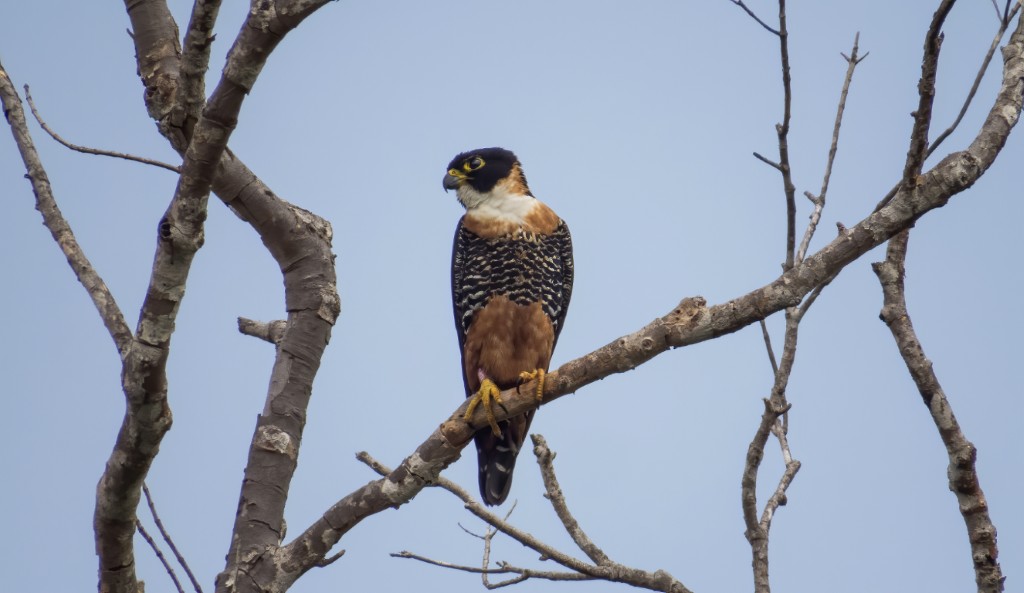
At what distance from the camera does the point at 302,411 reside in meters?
3.77

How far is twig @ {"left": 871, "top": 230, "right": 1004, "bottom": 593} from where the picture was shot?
3068mm

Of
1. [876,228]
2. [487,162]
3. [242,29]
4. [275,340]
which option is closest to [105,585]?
[275,340]

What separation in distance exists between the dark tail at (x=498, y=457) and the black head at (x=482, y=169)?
59.6 inches

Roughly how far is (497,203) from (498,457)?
1525 millimetres

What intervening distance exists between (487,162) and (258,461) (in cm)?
307

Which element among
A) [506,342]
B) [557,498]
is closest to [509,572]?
[557,498]

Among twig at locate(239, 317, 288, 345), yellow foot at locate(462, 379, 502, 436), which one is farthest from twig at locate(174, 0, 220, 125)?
yellow foot at locate(462, 379, 502, 436)

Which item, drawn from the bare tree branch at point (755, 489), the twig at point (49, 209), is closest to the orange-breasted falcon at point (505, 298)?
the bare tree branch at point (755, 489)

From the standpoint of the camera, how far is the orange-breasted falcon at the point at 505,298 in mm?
5258

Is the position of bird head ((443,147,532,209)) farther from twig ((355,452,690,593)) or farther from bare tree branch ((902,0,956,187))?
bare tree branch ((902,0,956,187))

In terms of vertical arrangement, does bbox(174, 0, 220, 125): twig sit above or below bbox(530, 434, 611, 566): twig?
above

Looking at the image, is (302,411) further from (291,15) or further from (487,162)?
(487,162)

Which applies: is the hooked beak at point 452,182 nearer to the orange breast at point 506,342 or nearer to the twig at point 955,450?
the orange breast at point 506,342

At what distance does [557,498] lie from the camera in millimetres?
3725
